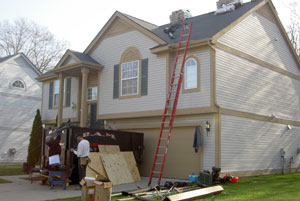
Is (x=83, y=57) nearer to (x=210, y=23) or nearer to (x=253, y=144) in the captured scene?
(x=210, y=23)

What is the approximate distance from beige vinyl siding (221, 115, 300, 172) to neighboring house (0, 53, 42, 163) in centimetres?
1927

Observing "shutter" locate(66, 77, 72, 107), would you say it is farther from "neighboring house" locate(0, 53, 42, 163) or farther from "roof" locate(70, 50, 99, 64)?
"neighboring house" locate(0, 53, 42, 163)

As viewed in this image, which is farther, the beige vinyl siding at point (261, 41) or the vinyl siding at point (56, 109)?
the vinyl siding at point (56, 109)

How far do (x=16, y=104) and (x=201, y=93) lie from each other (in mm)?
19207

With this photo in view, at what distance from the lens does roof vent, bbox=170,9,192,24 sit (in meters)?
19.6

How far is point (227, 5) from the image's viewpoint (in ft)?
58.4

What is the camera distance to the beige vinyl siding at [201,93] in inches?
558

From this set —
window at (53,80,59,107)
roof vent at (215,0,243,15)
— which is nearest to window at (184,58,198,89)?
roof vent at (215,0,243,15)

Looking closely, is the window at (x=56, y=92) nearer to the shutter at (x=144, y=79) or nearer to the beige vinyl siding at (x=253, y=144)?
the shutter at (x=144, y=79)

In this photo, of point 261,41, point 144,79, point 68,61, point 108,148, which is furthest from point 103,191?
point 261,41

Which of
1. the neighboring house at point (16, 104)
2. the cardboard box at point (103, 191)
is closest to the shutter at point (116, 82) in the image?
the cardboard box at point (103, 191)

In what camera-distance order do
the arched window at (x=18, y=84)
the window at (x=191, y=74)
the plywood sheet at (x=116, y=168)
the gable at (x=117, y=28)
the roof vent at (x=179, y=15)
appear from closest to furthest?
the plywood sheet at (x=116, y=168) → the window at (x=191, y=74) → the gable at (x=117, y=28) → the roof vent at (x=179, y=15) → the arched window at (x=18, y=84)

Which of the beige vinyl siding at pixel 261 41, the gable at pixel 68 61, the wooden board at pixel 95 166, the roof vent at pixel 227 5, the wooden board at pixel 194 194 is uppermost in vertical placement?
the roof vent at pixel 227 5

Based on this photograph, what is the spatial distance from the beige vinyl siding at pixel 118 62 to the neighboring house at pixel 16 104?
40.5 feet
